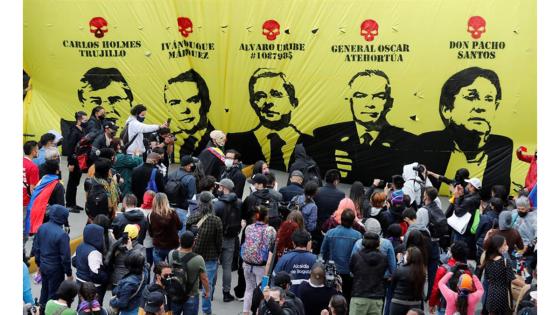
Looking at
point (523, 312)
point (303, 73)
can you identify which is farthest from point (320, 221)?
point (303, 73)

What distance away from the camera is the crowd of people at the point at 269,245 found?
9.75m

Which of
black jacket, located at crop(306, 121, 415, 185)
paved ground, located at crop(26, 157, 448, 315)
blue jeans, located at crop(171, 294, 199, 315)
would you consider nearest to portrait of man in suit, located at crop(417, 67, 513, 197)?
black jacket, located at crop(306, 121, 415, 185)

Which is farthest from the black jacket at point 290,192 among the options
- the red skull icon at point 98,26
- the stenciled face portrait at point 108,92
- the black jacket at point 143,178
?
the red skull icon at point 98,26

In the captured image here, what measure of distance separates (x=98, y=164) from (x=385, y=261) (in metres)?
3.74

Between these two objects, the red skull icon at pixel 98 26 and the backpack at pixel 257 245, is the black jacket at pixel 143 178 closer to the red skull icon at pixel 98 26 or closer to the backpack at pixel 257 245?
the backpack at pixel 257 245

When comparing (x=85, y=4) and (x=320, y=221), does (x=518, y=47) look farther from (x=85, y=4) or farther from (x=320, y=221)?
(x=85, y=4)

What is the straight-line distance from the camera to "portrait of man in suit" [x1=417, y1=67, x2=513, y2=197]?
16.5 metres

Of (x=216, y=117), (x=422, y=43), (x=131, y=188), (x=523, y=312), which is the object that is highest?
(x=422, y=43)

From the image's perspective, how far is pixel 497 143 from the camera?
54.5 ft

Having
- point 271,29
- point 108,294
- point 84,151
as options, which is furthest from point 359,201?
point 271,29

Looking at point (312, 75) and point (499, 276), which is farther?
point (312, 75)

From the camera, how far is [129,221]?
10.9 m

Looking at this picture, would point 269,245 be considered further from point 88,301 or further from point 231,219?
point 88,301

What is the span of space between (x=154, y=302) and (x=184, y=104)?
8.51 metres
